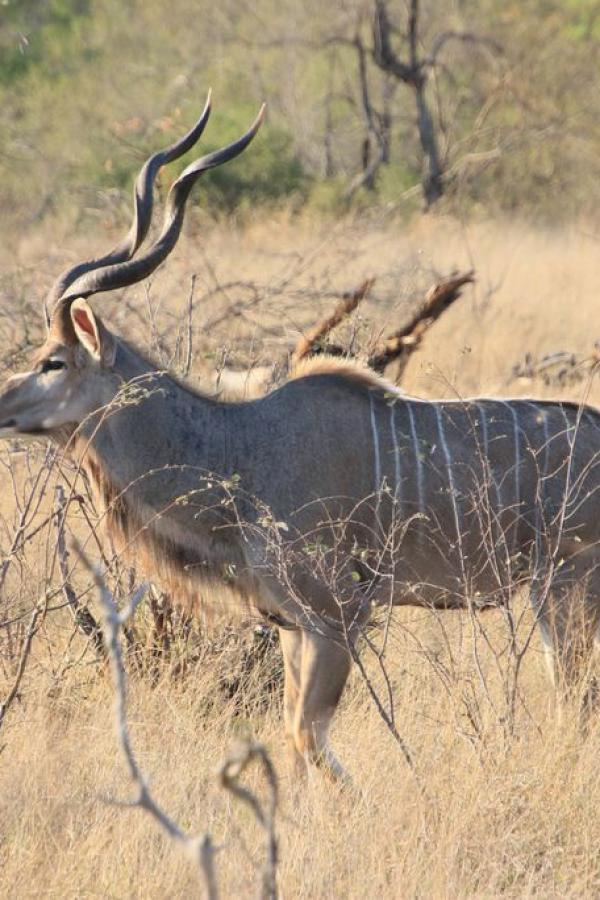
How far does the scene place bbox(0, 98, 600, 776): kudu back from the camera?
339 centimetres

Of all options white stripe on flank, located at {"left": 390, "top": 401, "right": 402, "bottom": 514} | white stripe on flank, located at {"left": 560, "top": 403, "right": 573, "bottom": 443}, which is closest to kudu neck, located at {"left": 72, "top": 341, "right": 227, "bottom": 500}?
white stripe on flank, located at {"left": 390, "top": 401, "right": 402, "bottom": 514}

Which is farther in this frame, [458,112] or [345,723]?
[458,112]

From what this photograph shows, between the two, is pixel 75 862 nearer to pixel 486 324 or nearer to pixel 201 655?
pixel 201 655

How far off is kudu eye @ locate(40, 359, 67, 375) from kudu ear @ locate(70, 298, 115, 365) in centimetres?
6

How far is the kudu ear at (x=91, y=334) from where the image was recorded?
3371mm

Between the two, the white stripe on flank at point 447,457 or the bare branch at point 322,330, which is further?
the bare branch at point 322,330

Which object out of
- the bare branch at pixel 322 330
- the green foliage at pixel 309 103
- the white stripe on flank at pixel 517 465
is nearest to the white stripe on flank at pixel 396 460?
the white stripe on flank at pixel 517 465

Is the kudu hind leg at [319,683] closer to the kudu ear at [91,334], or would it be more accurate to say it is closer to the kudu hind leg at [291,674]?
the kudu hind leg at [291,674]

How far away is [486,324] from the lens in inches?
320

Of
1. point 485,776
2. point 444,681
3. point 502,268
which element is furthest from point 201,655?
point 502,268

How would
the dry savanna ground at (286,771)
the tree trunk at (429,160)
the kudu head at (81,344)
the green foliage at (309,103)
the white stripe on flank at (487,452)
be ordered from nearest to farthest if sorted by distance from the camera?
the dry savanna ground at (286,771)
the kudu head at (81,344)
the white stripe on flank at (487,452)
the tree trunk at (429,160)
the green foliage at (309,103)

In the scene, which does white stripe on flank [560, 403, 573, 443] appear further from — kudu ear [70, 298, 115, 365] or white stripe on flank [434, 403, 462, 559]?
kudu ear [70, 298, 115, 365]

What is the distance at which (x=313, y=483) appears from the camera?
3.48 metres

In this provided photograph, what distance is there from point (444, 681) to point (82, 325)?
111 centimetres
